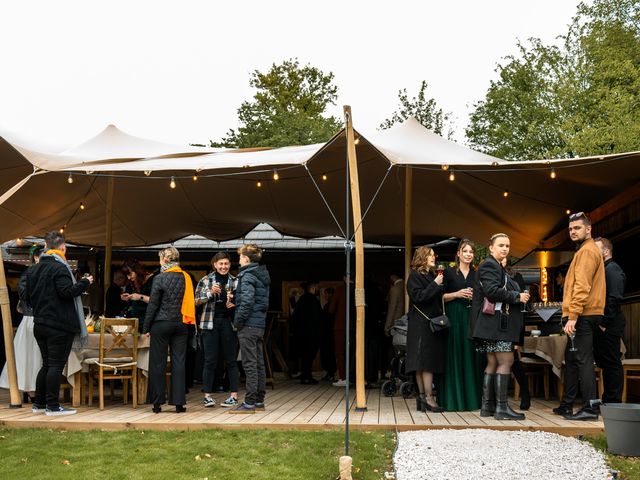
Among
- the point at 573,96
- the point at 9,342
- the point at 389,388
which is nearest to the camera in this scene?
the point at 9,342

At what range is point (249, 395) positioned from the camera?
7.39m

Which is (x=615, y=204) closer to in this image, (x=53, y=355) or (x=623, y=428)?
(x=623, y=428)

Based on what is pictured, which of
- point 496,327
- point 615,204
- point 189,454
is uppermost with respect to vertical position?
point 615,204

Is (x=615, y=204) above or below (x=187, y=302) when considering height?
above

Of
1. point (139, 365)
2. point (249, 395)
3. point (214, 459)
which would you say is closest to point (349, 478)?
point (214, 459)

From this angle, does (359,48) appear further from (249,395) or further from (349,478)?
(349,478)

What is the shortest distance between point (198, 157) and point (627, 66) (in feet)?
54.6

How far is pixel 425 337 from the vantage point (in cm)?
741

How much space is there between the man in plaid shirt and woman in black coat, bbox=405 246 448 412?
1.83m

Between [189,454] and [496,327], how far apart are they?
289cm

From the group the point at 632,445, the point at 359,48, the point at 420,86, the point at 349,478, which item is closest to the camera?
the point at 349,478

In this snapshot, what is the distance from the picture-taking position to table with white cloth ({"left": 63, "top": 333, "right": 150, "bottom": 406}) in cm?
785

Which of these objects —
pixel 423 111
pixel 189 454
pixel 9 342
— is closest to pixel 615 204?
pixel 189 454

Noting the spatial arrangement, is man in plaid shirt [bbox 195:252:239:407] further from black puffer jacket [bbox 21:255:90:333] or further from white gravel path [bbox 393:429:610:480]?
white gravel path [bbox 393:429:610:480]
